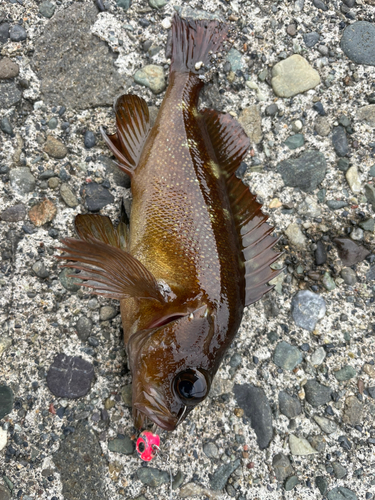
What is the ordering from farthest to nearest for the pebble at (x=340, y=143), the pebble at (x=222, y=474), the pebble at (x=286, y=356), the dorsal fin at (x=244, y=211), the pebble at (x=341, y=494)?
the pebble at (x=340, y=143) → the pebble at (x=286, y=356) → the pebble at (x=341, y=494) → the pebble at (x=222, y=474) → the dorsal fin at (x=244, y=211)

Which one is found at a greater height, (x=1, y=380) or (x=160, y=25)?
(x=160, y=25)

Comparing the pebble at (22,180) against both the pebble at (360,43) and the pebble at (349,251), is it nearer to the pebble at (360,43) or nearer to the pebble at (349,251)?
the pebble at (349,251)

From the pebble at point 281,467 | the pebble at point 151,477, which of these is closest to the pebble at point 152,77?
the pebble at point 151,477

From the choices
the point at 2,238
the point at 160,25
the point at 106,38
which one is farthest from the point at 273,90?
the point at 2,238

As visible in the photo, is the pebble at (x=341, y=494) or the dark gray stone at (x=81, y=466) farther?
the pebble at (x=341, y=494)

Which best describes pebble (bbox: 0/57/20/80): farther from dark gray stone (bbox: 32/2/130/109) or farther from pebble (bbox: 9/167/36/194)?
pebble (bbox: 9/167/36/194)

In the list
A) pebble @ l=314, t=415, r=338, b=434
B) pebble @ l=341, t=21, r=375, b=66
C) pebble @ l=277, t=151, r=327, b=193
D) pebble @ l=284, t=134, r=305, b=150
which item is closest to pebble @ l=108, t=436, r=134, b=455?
pebble @ l=314, t=415, r=338, b=434

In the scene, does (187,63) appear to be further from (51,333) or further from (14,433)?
(14,433)
